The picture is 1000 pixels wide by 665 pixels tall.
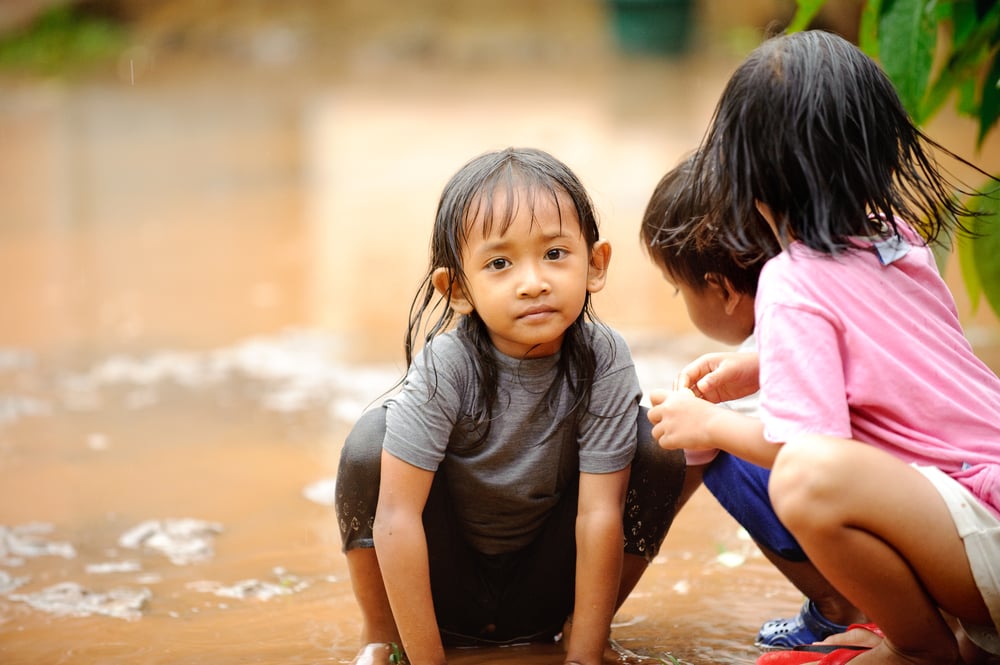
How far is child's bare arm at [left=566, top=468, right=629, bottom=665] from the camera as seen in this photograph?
2111 mm

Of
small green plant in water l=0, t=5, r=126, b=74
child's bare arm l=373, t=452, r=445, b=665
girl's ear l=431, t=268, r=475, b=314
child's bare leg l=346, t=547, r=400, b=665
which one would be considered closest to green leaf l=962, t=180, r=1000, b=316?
girl's ear l=431, t=268, r=475, b=314

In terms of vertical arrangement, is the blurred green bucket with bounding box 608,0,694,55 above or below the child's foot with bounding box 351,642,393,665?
above

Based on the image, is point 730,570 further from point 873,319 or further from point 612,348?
point 873,319

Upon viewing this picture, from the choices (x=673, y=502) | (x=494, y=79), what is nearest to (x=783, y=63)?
(x=673, y=502)

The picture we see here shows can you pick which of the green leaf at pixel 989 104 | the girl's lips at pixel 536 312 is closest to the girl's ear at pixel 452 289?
the girl's lips at pixel 536 312

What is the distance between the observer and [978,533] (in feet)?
5.81

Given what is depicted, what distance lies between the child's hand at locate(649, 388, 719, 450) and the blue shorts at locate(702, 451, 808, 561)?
27 cm

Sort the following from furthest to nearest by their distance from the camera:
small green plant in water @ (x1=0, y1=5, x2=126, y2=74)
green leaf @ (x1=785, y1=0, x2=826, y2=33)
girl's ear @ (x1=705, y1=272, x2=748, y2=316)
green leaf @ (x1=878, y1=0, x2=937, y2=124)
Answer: small green plant in water @ (x1=0, y1=5, x2=126, y2=74) → green leaf @ (x1=785, y1=0, x2=826, y2=33) → green leaf @ (x1=878, y1=0, x2=937, y2=124) → girl's ear @ (x1=705, y1=272, x2=748, y2=316)

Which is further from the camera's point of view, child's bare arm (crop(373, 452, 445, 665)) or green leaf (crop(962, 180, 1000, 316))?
green leaf (crop(962, 180, 1000, 316))

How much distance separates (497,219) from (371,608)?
750 mm

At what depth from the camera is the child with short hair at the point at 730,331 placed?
7.25ft

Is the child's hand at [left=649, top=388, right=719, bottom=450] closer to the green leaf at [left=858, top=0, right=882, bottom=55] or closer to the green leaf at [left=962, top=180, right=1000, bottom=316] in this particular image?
the green leaf at [left=962, top=180, right=1000, bottom=316]

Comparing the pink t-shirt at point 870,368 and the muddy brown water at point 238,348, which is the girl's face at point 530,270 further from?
the muddy brown water at point 238,348

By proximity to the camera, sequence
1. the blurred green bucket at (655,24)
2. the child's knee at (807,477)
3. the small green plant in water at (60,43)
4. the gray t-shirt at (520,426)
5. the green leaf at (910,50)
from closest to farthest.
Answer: the child's knee at (807,477), the gray t-shirt at (520,426), the green leaf at (910,50), the blurred green bucket at (655,24), the small green plant in water at (60,43)
